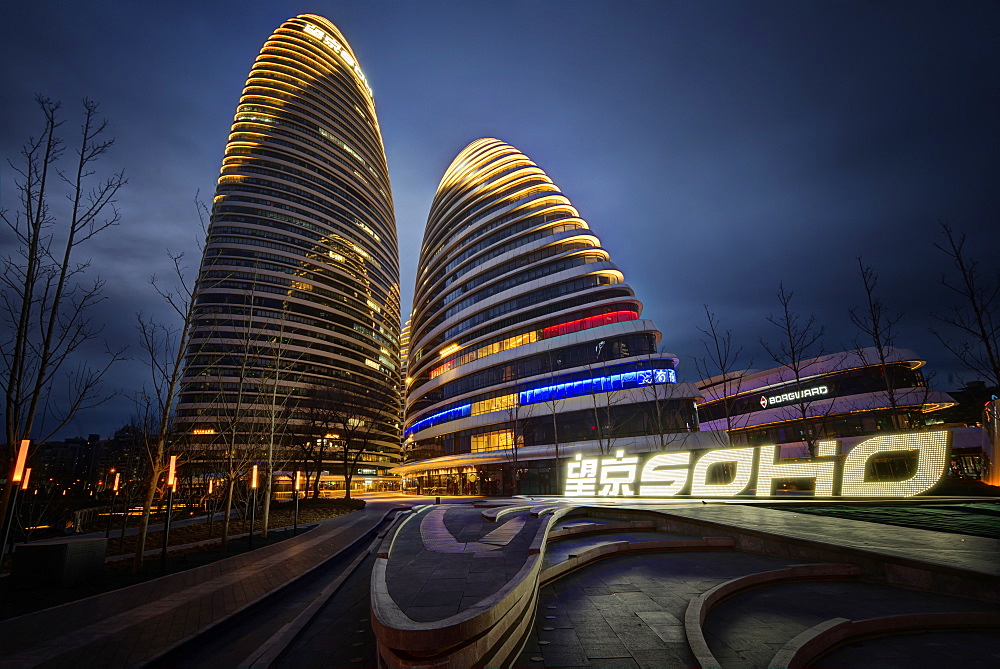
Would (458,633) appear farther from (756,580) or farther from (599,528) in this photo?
(599,528)

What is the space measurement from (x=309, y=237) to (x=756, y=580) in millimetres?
111265

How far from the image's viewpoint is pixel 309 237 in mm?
101562

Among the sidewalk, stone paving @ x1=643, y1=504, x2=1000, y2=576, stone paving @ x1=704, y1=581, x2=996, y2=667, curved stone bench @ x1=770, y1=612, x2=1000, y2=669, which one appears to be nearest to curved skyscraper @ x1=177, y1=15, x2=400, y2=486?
the sidewalk

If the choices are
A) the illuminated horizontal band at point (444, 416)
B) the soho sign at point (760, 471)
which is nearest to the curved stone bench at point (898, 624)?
the soho sign at point (760, 471)

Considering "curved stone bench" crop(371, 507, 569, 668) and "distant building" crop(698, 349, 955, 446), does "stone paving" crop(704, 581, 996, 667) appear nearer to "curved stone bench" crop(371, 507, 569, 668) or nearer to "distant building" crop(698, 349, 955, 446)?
"curved stone bench" crop(371, 507, 569, 668)

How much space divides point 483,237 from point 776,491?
55.5 meters

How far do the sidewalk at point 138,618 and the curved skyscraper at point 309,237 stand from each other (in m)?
70.1

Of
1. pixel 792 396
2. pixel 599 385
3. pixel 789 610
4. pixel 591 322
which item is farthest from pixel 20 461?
pixel 792 396

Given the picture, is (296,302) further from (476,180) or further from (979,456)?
(979,456)

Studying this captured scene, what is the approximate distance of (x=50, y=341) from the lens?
7723mm

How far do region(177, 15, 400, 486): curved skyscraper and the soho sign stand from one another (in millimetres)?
63441

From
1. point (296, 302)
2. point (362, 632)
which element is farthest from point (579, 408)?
point (296, 302)

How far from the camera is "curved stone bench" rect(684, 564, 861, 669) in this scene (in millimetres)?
5746

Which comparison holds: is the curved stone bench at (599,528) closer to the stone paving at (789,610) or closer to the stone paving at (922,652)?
the stone paving at (789,610)
